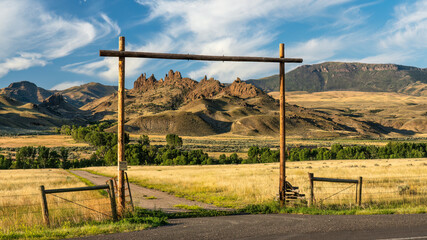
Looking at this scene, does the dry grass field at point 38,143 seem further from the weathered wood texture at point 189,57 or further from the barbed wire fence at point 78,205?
the weathered wood texture at point 189,57

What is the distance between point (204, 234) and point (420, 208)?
911 cm

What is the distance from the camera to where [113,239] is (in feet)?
33.4

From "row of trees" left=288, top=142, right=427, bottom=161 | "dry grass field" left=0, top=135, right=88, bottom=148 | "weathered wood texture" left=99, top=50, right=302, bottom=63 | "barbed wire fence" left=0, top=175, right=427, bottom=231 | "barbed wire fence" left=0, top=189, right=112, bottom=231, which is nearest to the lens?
"barbed wire fence" left=0, top=189, right=112, bottom=231

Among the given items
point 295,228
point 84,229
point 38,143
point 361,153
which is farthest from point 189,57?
point 38,143

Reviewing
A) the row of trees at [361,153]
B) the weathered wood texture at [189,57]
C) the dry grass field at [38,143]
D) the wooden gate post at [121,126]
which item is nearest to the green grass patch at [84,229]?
the wooden gate post at [121,126]

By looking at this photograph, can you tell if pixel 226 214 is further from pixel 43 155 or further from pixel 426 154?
pixel 426 154

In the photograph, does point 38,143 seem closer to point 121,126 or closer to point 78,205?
point 78,205

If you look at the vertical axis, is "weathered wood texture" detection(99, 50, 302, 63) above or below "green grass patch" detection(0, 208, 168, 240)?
above

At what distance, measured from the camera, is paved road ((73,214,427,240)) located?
10.2 m

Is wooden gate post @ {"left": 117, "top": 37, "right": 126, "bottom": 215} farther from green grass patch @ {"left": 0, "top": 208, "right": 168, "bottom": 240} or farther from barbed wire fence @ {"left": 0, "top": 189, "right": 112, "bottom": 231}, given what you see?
green grass patch @ {"left": 0, "top": 208, "right": 168, "bottom": 240}

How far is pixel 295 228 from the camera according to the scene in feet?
36.7

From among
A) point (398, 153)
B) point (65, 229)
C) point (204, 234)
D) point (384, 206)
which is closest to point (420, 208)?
point (384, 206)

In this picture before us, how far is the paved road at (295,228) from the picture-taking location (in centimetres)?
1020

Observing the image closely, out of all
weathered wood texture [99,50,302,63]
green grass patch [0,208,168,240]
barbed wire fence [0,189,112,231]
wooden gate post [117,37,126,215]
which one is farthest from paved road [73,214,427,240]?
weathered wood texture [99,50,302,63]
